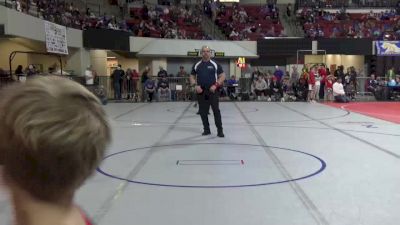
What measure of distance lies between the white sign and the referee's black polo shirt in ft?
27.7

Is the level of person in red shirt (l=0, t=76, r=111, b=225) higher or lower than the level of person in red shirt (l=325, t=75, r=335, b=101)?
higher

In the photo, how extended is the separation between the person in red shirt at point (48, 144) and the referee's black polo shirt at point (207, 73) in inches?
341

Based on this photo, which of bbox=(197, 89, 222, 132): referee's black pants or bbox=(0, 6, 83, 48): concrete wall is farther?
bbox=(0, 6, 83, 48): concrete wall

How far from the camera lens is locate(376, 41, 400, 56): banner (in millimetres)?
26031

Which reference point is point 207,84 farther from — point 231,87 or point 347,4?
point 347,4

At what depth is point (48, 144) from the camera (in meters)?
0.90

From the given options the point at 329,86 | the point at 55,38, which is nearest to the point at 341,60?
the point at 329,86

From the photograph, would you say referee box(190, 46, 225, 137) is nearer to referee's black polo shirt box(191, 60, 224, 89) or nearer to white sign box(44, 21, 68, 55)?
referee's black polo shirt box(191, 60, 224, 89)

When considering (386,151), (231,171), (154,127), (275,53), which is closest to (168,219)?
(231,171)

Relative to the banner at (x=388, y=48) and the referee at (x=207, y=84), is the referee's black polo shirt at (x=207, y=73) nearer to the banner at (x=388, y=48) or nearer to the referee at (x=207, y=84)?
the referee at (x=207, y=84)

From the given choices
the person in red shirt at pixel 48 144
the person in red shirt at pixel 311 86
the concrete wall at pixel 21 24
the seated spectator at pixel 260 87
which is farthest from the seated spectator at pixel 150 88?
the person in red shirt at pixel 48 144

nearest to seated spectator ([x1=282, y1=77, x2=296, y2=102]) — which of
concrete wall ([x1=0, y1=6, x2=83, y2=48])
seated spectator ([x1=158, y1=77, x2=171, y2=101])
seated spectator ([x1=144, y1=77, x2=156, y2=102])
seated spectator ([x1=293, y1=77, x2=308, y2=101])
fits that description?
seated spectator ([x1=293, y1=77, x2=308, y2=101])

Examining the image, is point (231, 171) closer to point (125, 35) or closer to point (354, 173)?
point (354, 173)

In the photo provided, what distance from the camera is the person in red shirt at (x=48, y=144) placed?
900mm
